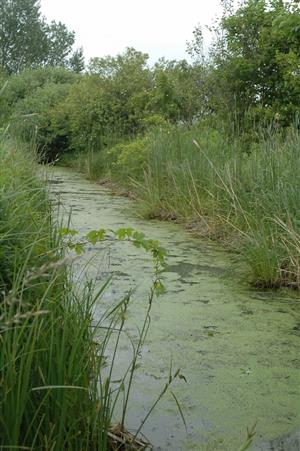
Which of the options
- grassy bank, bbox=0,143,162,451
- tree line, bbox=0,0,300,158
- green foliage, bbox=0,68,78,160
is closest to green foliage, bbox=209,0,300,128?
tree line, bbox=0,0,300,158

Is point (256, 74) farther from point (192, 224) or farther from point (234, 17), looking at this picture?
point (192, 224)

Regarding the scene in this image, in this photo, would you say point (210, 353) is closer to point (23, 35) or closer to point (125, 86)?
point (125, 86)

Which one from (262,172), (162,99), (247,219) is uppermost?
(162,99)

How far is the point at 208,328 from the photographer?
2.53 meters

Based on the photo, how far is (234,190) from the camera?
4277 millimetres

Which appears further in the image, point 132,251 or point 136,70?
point 136,70

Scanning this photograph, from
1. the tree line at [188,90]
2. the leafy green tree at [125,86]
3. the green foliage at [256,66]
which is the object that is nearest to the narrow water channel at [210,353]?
the tree line at [188,90]

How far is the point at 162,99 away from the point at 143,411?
7616 mm

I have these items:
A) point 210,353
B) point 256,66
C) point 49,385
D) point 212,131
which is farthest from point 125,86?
point 49,385

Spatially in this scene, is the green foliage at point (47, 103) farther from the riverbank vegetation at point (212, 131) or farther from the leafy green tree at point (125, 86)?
the leafy green tree at point (125, 86)

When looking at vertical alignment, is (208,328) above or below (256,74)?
below

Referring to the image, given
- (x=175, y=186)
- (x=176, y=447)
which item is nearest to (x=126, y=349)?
(x=176, y=447)

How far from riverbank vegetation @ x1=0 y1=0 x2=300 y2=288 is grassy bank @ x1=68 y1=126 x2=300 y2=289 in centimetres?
1

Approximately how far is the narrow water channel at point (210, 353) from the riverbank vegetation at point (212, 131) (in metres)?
0.37
